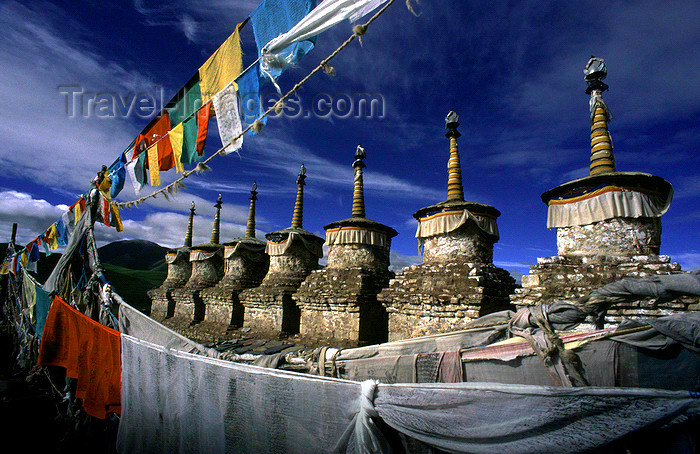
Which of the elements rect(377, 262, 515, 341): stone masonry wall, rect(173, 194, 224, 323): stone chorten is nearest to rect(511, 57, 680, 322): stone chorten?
rect(377, 262, 515, 341): stone masonry wall

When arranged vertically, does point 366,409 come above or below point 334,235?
below

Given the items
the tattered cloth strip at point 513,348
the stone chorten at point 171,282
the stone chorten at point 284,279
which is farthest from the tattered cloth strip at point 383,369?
the stone chorten at point 171,282

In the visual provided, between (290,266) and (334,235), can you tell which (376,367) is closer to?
(334,235)

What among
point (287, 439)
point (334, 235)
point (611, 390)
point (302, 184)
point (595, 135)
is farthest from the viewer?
point (302, 184)

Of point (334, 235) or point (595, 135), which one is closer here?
point (595, 135)

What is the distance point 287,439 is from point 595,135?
8.83 meters

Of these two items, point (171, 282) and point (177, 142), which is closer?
point (177, 142)

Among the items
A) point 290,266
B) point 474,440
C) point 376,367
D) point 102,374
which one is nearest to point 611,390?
point 474,440

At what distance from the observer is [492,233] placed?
9039 mm

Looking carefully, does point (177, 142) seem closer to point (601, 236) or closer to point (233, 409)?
point (233, 409)

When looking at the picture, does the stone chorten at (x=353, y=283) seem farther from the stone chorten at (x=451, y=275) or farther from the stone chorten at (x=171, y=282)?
the stone chorten at (x=171, y=282)

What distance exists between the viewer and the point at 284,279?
14.1 m

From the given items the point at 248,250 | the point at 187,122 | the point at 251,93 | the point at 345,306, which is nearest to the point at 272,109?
the point at 251,93

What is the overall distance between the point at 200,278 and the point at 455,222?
55.5 feet
